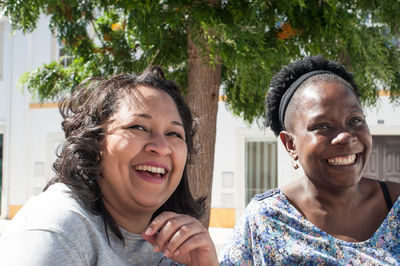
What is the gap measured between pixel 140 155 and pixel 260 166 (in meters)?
11.2

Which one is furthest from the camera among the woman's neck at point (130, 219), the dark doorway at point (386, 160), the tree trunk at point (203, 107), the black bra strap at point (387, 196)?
the dark doorway at point (386, 160)

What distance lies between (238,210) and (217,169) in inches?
44.5

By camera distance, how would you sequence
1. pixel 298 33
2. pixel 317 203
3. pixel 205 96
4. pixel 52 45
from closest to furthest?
pixel 317 203 < pixel 298 33 < pixel 205 96 < pixel 52 45

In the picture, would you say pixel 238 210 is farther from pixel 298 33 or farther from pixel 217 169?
pixel 298 33

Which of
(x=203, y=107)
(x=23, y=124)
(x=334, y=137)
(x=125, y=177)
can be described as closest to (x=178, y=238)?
(x=125, y=177)

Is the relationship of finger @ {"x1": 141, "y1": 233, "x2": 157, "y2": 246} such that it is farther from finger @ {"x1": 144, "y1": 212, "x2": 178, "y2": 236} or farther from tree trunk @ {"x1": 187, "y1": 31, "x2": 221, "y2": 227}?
tree trunk @ {"x1": 187, "y1": 31, "x2": 221, "y2": 227}

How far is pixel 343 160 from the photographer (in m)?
1.99

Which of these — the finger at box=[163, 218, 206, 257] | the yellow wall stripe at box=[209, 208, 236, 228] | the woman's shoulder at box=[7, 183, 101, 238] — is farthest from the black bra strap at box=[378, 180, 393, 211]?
the yellow wall stripe at box=[209, 208, 236, 228]

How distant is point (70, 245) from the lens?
1.25m

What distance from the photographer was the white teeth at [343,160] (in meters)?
1.98

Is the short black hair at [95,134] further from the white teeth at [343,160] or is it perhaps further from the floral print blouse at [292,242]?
the white teeth at [343,160]

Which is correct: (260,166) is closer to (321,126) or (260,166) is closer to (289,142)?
(289,142)

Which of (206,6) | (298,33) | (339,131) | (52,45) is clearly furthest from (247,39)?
(52,45)

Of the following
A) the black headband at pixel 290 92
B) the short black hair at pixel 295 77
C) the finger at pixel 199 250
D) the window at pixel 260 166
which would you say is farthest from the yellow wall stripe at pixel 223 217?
the finger at pixel 199 250
